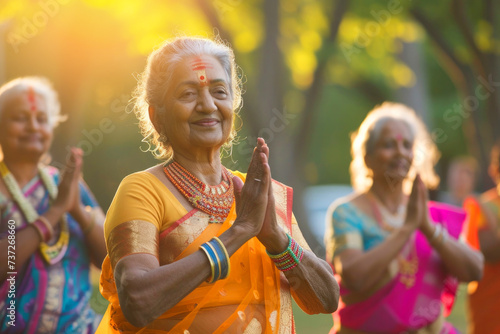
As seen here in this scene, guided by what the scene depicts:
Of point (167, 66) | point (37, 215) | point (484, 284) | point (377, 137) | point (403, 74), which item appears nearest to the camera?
point (167, 66)

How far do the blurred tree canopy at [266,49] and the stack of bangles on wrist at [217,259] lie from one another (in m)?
7.52

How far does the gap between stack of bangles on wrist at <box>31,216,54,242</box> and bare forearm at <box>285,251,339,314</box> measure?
1.69 m

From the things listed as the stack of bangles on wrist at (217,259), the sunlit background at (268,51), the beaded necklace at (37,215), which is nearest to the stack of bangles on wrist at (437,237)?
the beaded necklace at (37,215)

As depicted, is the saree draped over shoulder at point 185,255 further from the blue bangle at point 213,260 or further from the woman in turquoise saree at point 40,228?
the woman in turquoise saree at point 40,228

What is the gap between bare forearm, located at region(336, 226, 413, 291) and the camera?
4.33 m

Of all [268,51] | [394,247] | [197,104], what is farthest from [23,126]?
[268,51]

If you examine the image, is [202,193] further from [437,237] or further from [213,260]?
[437,237]

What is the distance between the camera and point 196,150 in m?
2.81

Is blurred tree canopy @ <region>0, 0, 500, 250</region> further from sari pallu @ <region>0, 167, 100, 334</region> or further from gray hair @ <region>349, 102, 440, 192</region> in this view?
sari pallu @ <region>0, 167, 100, 334</region>

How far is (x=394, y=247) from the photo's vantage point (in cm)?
435

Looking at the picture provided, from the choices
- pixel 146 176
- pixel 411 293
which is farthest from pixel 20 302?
pixel 411 293

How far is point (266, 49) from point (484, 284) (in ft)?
26.1

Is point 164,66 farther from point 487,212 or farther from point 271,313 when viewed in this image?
point 487,212

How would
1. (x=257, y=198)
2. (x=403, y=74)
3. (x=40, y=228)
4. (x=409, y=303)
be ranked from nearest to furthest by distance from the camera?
(x=257, y=198) → (x=40, y=228) → (x=409, y=303) → (x=403, y=74)
